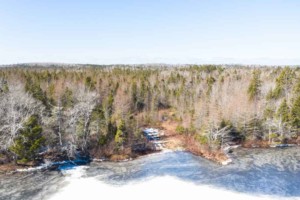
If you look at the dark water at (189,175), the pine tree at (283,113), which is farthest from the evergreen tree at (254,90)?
the dark water at (189,175)

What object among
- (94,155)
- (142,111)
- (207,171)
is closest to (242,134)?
(207,171)

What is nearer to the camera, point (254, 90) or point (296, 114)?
point (296, 114)

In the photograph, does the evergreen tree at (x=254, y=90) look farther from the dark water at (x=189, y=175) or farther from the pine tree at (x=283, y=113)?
the dark water at (x=189, y=175)

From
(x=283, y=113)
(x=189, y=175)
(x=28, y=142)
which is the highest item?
(x=283, y=113)

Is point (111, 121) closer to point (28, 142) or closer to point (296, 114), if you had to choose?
point (28, 142)

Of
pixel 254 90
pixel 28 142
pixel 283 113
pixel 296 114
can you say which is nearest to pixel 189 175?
pixel 28 142

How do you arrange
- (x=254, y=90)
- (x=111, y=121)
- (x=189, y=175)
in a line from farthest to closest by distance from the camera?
(x=254, y=90) → (x=111, y=121) → (x=189, y=175)

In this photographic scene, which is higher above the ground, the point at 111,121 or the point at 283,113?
the point at 283,113

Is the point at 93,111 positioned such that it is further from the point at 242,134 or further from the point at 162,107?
the point at 162,107

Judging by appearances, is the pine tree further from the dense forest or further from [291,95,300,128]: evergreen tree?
[291,95,300,128]: evergreen tree

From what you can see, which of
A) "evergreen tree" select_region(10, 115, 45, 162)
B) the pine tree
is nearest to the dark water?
"evergreen tree" select_region(10, 115, 45, 162)
